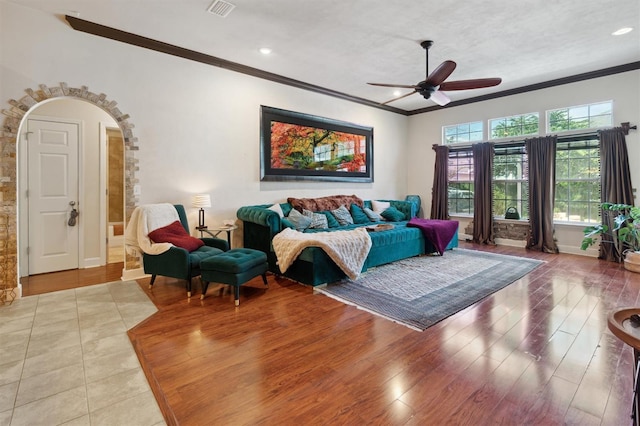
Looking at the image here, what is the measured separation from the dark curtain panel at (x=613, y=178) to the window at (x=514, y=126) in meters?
1.07

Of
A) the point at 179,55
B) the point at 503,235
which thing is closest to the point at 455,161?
the point at 503,235

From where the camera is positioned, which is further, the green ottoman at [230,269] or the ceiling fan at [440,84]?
the ceiling fan at [440,84]

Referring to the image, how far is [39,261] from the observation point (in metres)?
4.38

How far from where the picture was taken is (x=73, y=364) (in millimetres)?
2168

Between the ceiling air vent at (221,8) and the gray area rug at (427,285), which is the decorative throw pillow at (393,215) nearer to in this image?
the gray area rug at (427,285)

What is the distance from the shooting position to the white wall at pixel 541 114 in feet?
16.3

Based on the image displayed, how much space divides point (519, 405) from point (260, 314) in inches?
82.8

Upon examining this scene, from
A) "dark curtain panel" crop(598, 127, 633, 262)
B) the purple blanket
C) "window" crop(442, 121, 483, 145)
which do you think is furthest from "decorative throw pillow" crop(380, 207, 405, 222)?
"dark curtain panel" crop(598, 127, 633, 262)

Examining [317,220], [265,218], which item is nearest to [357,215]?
[317,220]

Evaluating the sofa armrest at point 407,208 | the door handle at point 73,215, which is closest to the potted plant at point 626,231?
the sofa armrest at point 407,208

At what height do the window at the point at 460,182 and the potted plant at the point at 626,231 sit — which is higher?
the window at the point at 460,182

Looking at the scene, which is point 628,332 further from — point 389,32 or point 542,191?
point 542,191

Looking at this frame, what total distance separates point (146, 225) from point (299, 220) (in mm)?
2069

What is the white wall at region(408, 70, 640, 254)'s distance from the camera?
4.97 metres
